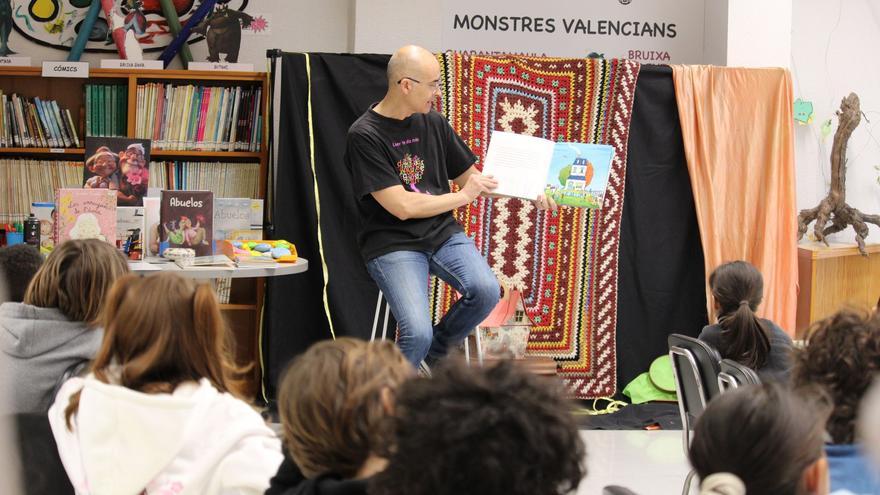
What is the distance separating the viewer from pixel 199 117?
523 cm

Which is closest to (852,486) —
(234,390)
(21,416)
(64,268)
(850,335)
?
(850,335)

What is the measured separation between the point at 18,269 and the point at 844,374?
209 centimetres

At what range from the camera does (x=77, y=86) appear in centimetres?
536

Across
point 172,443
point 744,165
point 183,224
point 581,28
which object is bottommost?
point 172,443

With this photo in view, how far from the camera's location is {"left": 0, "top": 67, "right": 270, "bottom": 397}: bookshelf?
17.0ft

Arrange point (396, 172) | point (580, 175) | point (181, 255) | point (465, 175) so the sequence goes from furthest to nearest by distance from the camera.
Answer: point (580, 175) → point (465, 175) → point (396, 172) → point (181, 255)

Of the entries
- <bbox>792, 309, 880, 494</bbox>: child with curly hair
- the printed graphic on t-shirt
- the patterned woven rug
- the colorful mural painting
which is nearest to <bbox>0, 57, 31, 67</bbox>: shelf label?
the colorful mural painting

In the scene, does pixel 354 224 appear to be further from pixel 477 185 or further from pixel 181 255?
pixel 181 255

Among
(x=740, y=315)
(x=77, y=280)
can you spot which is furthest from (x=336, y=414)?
(x=740, y=315)

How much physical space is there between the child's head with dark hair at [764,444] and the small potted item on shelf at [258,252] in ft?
8.68

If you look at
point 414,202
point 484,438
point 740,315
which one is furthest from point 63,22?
point 484,438

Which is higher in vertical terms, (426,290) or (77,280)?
(77,280)

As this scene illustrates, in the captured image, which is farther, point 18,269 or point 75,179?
point 75,179

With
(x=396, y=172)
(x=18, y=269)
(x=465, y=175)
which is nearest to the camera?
(x=18, y=269)
